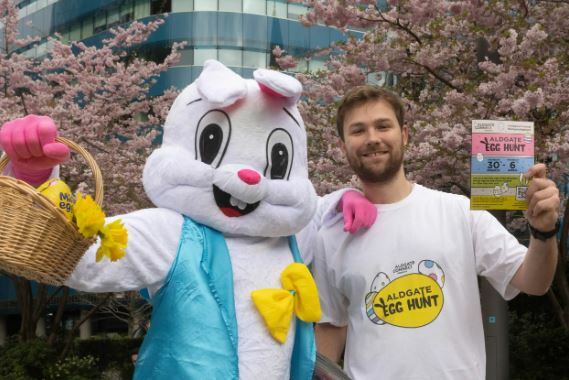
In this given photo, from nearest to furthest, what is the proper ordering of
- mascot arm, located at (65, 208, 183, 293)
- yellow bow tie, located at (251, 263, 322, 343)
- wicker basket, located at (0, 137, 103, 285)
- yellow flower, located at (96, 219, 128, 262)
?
wicker basket, located at (0, 137, 103, 285) → yellow flower, located at (96, 219, 128, 262) → mascot arm, located at (65, 208, 183, 293) → yellow bow tie, located at (251, 263, 322, 343)

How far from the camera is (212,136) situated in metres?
2.96

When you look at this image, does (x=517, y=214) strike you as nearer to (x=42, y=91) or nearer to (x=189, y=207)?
(x=42, y=91)

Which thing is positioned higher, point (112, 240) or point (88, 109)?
point (88, 109)

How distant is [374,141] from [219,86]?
735 mm

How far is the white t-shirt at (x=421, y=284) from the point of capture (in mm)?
2805

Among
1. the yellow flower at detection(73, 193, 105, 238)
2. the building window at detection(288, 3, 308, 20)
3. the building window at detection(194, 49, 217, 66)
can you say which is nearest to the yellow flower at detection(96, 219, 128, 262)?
the yellow flower at detection(73, 193, 105, 238)

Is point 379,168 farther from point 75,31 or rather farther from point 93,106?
point 75,31

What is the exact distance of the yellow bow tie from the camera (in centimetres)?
277

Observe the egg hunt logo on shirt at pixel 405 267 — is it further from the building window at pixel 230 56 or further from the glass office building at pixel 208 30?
the building window at pixel 230 56

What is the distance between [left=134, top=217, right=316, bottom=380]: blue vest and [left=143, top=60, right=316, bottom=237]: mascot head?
16 cm

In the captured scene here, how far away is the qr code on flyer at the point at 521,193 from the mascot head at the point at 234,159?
93 cm

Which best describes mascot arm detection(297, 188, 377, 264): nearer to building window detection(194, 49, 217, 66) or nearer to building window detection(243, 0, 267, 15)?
building window detection(194, 49, 217, 66)

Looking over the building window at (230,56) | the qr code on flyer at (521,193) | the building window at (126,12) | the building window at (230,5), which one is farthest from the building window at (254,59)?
the qr code on flyer at (521,193)

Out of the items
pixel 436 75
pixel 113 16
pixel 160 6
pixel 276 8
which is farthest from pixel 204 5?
pixel 436 75
